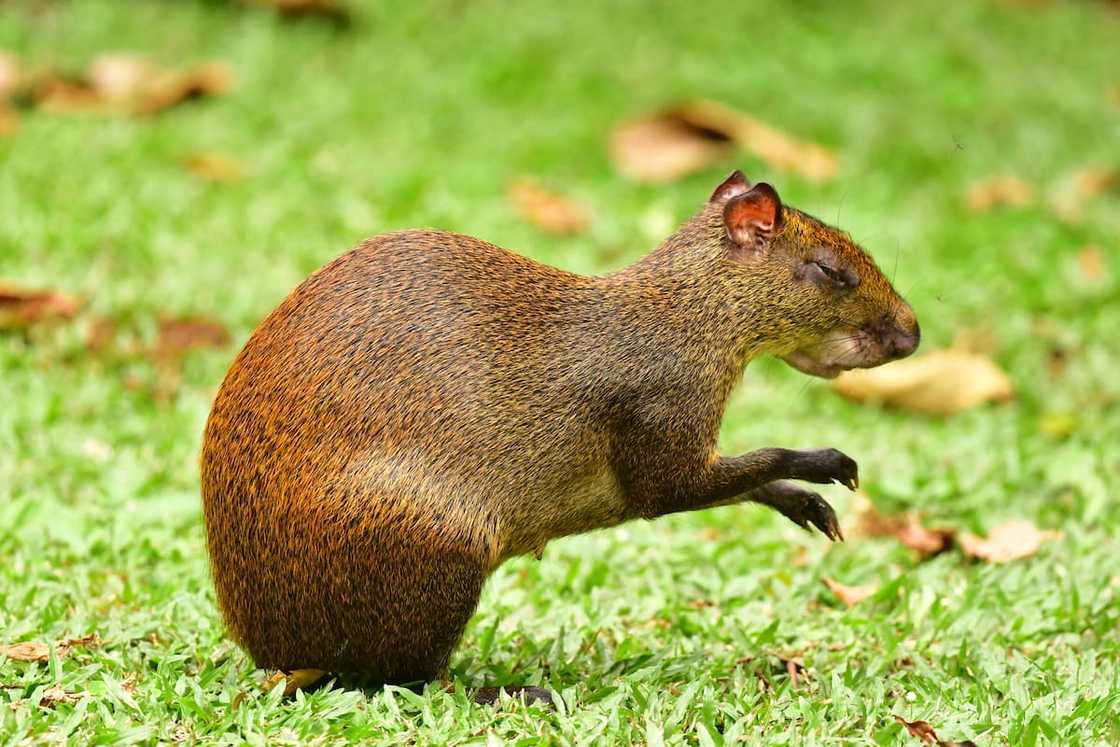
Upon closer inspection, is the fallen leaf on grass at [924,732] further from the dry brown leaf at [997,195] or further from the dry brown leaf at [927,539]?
the dry brown leaf at [997,195]

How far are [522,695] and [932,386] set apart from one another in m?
3.19

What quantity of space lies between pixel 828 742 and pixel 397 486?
114 centimetres

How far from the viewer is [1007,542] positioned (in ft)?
16.5

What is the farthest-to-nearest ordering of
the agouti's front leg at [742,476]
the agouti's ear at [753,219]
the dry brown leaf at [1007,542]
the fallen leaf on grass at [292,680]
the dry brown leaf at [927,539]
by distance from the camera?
1. the dry brown leaf at [927,539]
2. the dry brown leaf at [1007,542]
3. the agouti's ear at [753,219]
4. the agouti's front leg at [742,476]
5. the fallen leaf on grass at [292,680]

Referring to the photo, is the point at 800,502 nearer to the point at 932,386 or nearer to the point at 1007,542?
the point at 1007,542

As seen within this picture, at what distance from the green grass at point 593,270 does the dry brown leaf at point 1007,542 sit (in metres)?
0.06

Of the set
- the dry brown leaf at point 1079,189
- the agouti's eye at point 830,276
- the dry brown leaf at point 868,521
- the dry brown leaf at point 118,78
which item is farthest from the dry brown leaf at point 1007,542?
the dry brown leaf at point 118,78

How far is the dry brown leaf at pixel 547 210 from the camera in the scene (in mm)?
7430

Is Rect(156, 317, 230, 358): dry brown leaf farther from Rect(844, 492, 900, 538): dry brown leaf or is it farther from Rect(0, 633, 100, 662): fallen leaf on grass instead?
Rect(844, 492, 900, 538): dry brown leaf

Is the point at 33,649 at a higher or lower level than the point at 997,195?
lower

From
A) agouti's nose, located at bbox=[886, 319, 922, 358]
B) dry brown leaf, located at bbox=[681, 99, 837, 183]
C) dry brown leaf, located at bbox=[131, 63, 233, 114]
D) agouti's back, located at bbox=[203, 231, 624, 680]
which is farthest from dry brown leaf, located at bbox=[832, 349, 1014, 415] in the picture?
dry brown leaf, located at bbox=[131, 63, 233, 114]

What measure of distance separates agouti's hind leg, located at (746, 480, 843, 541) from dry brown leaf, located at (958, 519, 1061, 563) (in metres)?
1.14

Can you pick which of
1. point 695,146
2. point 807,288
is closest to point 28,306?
point 807,288

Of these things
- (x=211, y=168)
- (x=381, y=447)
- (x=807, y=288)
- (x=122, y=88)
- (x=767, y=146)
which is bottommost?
(x=381, y=447)
